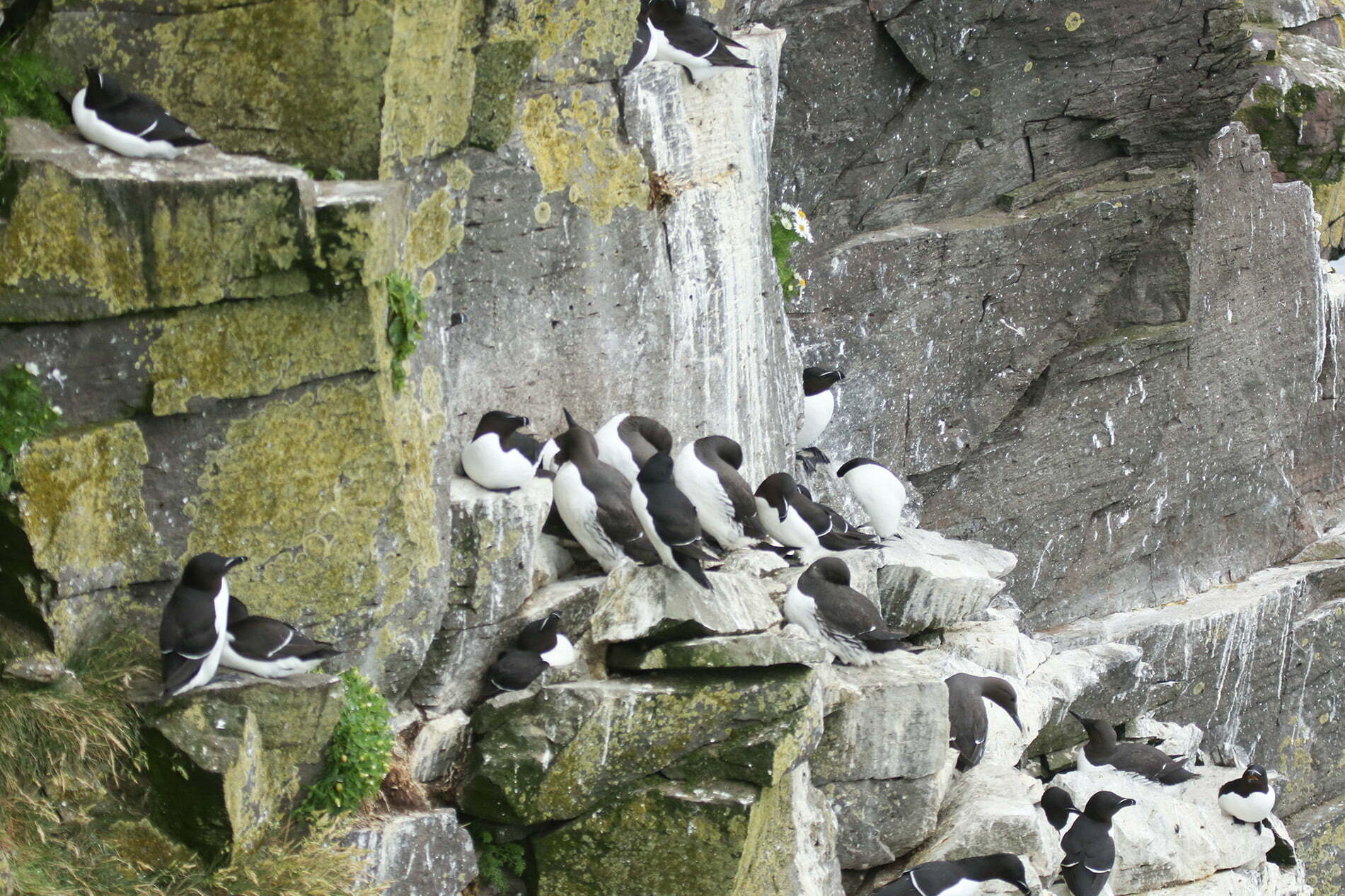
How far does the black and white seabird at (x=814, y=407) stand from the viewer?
1137 cm

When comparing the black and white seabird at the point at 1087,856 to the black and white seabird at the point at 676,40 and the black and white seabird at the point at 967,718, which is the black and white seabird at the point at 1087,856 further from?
the black and white seabird at the point at 676,40

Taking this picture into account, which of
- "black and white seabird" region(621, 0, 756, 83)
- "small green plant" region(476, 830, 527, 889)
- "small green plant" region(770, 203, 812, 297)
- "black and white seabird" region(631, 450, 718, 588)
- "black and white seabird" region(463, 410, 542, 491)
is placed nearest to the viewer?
"small green plant" region(476, 830, 527, 889)

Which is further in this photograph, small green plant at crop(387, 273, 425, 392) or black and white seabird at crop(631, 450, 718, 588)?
black and white seabird at crop(631, 450, 718, 588)

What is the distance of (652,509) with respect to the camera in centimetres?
754

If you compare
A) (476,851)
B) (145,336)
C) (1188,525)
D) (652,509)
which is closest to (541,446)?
(652,509)

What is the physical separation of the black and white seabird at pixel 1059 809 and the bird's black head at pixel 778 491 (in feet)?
9.69

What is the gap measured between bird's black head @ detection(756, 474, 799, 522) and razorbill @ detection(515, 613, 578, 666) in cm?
198

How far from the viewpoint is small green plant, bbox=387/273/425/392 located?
6.76 metres

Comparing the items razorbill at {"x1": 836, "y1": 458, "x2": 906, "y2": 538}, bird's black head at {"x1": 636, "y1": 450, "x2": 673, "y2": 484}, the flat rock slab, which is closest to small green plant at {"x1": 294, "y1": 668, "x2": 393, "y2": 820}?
the flat rock slab

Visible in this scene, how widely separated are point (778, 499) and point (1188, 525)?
8839mm

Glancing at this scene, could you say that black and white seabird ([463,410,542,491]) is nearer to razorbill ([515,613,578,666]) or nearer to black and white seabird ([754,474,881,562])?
razorbill ([515,613,578,666])

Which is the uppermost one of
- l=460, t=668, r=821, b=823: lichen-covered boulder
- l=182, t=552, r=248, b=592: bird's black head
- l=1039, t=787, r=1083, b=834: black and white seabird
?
l=182, t=552, r=248, b=592: bird's black head

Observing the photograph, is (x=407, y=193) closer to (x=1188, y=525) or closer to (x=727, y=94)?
(x=727, y=94)

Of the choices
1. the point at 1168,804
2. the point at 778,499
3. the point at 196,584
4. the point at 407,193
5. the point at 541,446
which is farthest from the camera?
the point at 1168,804
